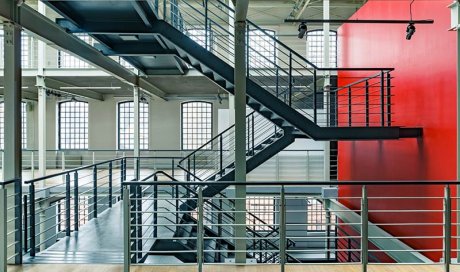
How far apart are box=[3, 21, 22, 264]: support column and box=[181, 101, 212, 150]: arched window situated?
8.39m

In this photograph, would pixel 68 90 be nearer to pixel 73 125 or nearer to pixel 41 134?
pixel 73 125

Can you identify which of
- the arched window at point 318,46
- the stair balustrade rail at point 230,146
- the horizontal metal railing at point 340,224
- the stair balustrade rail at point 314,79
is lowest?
the horizontal metal railing at point 340,224

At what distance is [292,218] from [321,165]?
5.73 feet

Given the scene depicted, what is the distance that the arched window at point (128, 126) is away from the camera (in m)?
11.9

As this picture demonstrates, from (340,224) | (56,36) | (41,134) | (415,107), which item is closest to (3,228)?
(56,36)

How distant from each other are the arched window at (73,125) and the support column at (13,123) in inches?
345

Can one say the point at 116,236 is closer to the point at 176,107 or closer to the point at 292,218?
the point at 292,218

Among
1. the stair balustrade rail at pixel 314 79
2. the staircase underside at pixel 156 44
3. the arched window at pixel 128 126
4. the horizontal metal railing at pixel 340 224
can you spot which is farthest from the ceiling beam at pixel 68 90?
the horizontal metal railing at pixel 340 224

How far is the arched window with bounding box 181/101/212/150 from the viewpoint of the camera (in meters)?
11.9

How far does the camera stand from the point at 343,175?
26.6 ft

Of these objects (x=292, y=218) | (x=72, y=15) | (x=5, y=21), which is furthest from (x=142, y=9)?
(x=292, y=218)

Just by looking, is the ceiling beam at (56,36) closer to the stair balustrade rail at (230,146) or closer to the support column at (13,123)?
the support column at (13,123)

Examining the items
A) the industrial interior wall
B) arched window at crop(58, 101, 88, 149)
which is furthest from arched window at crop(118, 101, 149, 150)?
the industrial interior wall

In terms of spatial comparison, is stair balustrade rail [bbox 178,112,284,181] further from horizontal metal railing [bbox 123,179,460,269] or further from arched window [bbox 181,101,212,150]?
arched window [bbox 181,101,212,150]
